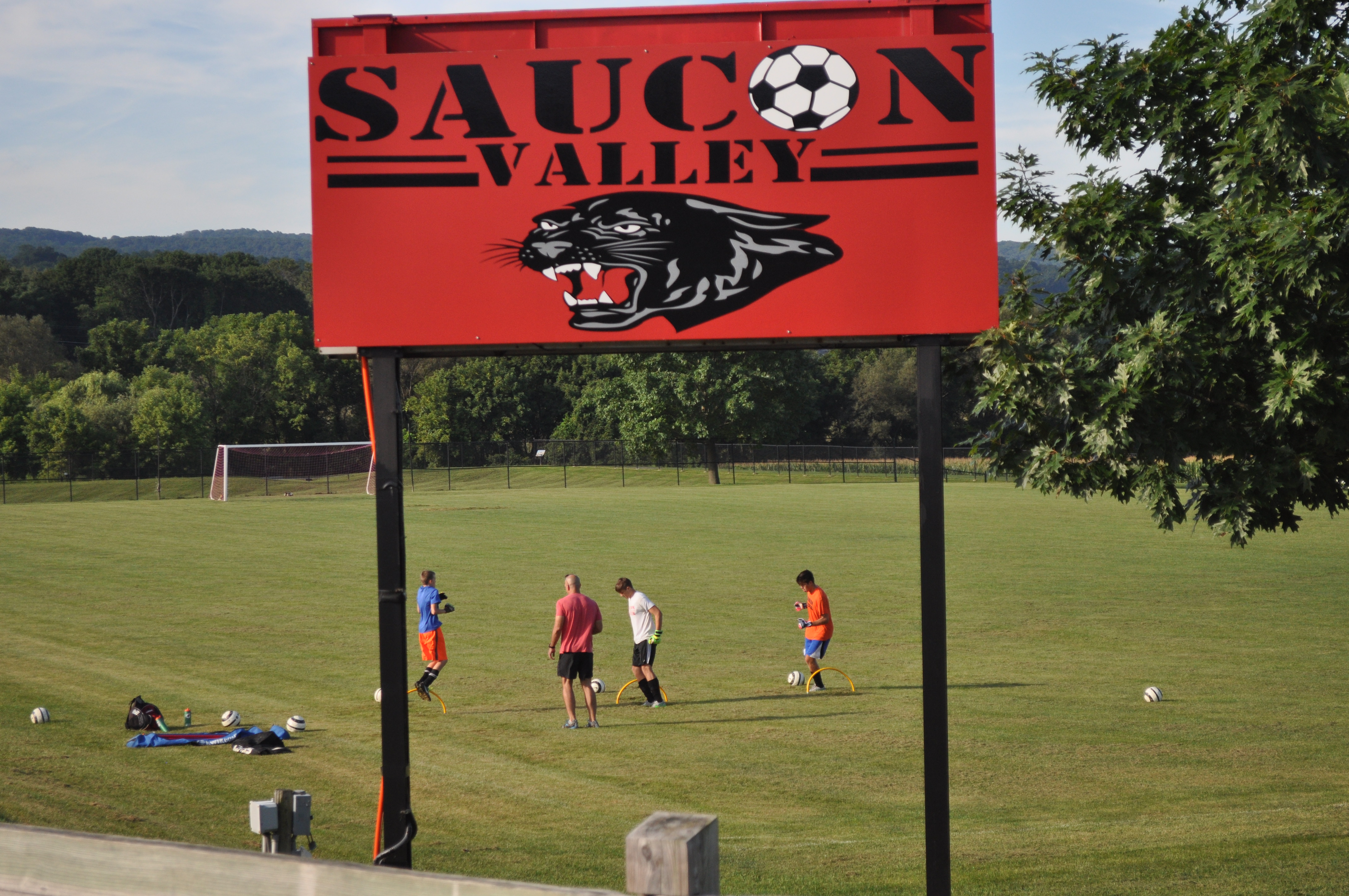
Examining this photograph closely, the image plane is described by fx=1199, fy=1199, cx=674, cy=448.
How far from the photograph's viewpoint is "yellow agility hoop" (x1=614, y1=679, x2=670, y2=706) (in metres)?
18.2

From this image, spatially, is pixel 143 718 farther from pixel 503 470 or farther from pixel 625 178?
pixel 503 470

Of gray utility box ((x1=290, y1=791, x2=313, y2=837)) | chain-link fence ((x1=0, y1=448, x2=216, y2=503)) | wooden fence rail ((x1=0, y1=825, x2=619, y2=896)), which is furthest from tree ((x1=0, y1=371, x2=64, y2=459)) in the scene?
wooden fence rail ((x1=0, y1=825, x2=619, y2=896))

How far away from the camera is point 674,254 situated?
19.7 ft

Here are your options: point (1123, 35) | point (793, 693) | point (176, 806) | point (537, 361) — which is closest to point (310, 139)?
point (1123, 35)

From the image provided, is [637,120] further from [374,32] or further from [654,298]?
[374,32]

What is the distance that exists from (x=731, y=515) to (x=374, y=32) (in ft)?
149

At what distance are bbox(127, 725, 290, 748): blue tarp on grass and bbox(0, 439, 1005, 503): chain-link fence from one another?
2160 inches

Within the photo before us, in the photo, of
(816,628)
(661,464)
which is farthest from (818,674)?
(661,464)

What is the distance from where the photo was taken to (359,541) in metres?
42.1

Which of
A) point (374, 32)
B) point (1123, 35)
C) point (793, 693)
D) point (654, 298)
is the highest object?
point (1123, 35)

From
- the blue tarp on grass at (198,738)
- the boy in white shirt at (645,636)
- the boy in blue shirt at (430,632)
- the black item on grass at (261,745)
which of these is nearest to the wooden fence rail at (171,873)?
the black item on grass at (261,745)

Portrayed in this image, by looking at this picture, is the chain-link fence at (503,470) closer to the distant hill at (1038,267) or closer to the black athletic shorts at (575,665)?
the black athletic shorts at (575,665)

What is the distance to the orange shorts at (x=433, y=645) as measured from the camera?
60.3 feet

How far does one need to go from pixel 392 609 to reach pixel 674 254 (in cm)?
229
